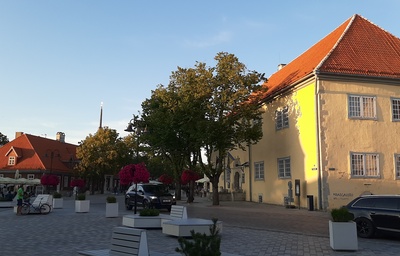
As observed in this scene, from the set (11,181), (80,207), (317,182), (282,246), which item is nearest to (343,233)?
(282,246)

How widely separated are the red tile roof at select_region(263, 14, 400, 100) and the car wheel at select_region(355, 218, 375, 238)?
13.5m

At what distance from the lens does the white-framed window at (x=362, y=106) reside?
25.8m

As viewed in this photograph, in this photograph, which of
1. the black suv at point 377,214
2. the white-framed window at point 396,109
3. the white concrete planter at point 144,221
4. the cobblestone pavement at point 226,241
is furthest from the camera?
the white-framed window at point 396,109

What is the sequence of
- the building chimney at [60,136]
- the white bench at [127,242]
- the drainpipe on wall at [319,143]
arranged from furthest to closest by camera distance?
the building chimney at [60,136] < the drainpipe on wall at [319,143] < the white bench at [127,242]

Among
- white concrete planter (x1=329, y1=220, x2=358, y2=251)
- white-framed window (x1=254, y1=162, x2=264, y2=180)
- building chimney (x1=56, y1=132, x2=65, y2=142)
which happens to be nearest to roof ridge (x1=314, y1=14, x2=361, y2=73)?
white-framed window (x1=254, y1=162, x2=264, y2=180)

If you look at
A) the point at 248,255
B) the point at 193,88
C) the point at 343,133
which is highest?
the point at 193,88

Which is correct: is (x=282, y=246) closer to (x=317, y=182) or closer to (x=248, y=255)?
(x=248, y=255)


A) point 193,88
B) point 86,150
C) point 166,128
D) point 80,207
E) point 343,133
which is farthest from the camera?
point 86,150

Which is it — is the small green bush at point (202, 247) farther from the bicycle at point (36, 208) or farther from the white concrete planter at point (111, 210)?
the bicycle at point (36, 208)

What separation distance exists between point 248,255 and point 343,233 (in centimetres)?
271

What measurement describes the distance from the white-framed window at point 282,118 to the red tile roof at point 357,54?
5.19 ft

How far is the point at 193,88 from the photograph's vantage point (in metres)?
28.7

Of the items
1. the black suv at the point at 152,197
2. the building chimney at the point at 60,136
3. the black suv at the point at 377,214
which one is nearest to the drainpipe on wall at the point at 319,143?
the black suv at the point at 152,197

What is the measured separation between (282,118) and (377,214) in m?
17.0
